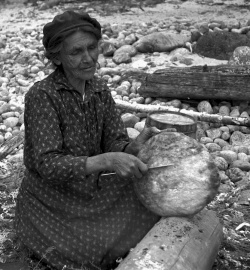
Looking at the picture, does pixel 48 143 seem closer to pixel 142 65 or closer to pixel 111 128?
pixel 111 128

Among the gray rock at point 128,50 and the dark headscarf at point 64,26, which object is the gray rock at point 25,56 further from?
the dark headscarf at point 64,26

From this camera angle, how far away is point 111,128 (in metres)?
3.70

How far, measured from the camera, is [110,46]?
830 cm

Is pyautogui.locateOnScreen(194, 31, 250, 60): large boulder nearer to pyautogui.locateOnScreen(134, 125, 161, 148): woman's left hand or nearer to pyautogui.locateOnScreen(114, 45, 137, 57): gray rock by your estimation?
pyautogui.locateOnScreen(114, 45, 137, 57): gray rock

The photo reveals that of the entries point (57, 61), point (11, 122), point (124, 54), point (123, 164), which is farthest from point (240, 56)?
point (123, 164)

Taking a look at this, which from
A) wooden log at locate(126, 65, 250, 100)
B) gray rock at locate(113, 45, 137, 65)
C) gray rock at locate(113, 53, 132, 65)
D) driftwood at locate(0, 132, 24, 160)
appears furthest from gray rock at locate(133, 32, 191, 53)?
driftwood at locate(0, 132, 24, 160)

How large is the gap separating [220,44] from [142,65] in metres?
1.16

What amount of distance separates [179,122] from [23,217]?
1.72 metres

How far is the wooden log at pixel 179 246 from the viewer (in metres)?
2.90

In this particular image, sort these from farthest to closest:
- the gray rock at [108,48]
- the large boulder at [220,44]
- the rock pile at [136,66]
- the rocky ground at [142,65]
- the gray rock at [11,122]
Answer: the gray rock at [108,48] < the large boulder at [220,44] < the gray rock at [11,122] < the rock pile at [136,66] < the rocky ground at [142,65]

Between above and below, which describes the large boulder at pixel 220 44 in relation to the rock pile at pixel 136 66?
above

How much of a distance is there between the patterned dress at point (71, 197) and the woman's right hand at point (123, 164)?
0.27 meters

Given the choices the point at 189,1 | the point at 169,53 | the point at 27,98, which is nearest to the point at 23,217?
the point at 27,98

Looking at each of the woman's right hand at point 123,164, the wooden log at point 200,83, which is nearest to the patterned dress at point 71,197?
the woman's right hand at point 123,164
